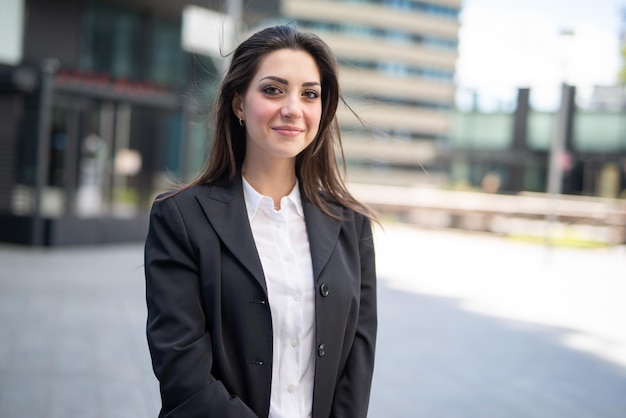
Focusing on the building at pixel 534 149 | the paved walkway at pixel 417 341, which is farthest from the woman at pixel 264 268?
the building at pixel 534 149

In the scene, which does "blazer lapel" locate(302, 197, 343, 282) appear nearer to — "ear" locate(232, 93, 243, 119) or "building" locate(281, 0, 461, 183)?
"ear" locate(232, 93, 243, 119)

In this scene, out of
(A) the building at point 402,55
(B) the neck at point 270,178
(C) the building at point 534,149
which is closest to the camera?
(B) the neck at point 270,178

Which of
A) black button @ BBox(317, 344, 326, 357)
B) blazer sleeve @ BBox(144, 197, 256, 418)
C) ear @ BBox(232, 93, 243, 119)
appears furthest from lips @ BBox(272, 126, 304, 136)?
black button @ BBox(317, 344, 326, 357)

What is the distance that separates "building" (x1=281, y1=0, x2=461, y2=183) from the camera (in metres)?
92.4

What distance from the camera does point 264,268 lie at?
226 centimetres

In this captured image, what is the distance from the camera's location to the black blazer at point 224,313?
208 cm

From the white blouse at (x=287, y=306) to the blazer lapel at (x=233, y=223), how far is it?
0.23 feet

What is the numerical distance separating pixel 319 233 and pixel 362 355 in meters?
0.43

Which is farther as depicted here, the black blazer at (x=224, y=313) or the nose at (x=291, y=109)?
the nose at (x=291, y=109)

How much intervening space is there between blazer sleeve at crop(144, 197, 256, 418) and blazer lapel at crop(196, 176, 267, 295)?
101 millimetres

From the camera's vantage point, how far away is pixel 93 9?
16484 millimetres

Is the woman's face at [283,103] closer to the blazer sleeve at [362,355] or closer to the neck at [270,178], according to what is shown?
the neck at [270,178]

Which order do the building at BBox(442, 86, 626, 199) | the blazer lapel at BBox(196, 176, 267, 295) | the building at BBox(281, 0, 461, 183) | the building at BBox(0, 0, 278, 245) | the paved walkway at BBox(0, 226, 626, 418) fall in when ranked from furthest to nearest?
the building at BBox(281, 0, 461, 183) → the building at BBox(442, 86, 626, 199) → the building at BBox(0, 0, 278, 245) → the paved walkway at BBox(0, 226, 626, 418) → the blazer lapel at BBox(196, 176, 267, 295)

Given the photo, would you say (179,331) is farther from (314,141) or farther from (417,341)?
(417,341)
